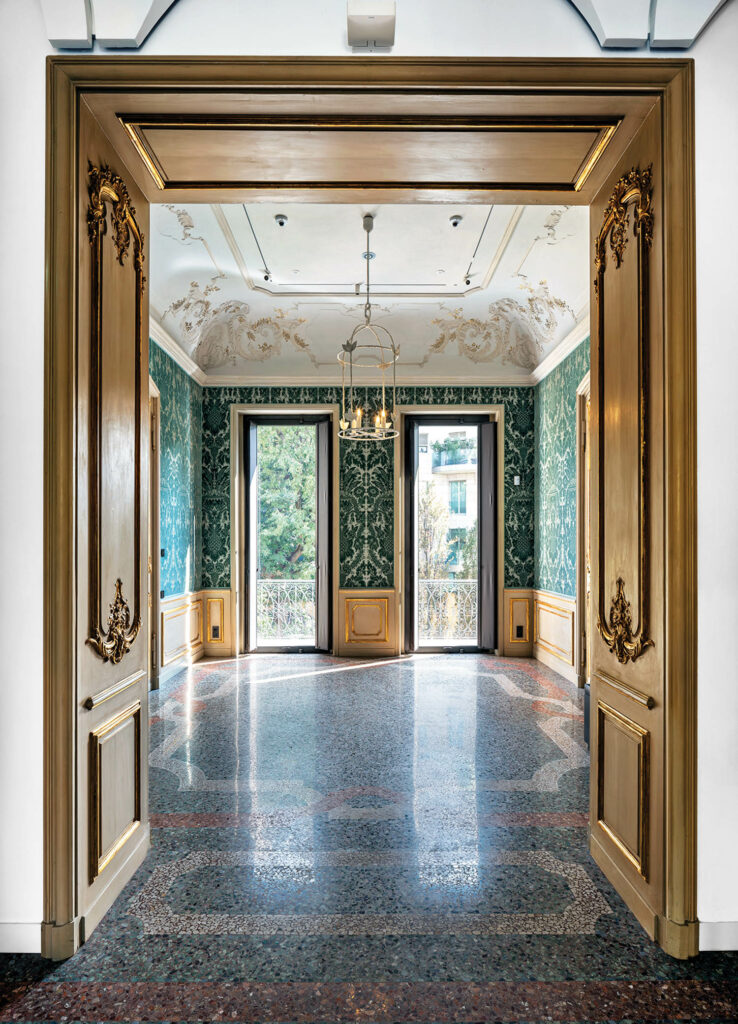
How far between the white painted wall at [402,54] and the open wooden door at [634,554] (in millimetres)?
123

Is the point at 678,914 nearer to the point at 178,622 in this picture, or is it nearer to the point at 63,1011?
the point at 63,1011

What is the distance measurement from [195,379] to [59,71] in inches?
210

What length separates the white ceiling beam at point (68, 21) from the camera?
2.16 metres

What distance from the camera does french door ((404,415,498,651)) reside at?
7871 mm

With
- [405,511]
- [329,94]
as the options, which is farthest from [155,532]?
[329,94]

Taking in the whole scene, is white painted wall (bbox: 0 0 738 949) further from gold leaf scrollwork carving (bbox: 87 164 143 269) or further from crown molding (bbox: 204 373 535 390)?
crown molding (bbox: 204 373 535 390)

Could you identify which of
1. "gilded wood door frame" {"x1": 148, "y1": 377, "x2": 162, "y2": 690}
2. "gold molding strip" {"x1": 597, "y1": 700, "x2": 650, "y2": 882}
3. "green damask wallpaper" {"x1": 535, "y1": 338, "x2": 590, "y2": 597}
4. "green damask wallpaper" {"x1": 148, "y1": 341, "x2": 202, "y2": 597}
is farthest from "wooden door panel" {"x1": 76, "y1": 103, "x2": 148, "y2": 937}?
"green damask wallpaper" {"x1": 535, "y1": 338, "x2": 590, "y2": 597}

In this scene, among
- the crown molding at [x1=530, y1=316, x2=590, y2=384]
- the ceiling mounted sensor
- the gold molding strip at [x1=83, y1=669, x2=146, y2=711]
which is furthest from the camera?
the crown molding at [x1=530, y1=316, x2=590, y2=384]

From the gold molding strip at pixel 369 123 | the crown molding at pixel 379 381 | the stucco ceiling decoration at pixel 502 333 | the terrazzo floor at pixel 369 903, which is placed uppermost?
the stucco ceiling decoration at pixel 502 333

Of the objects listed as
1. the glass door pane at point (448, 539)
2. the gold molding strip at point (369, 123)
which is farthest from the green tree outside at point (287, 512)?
the gold molding strip at point (369, 123)

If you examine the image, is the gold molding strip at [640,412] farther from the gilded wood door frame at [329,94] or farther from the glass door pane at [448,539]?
the glass door pane at [448,539]

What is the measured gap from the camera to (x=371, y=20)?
2139 mm

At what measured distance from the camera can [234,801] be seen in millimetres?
3418

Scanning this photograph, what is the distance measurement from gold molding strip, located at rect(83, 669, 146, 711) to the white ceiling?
11.6ft
